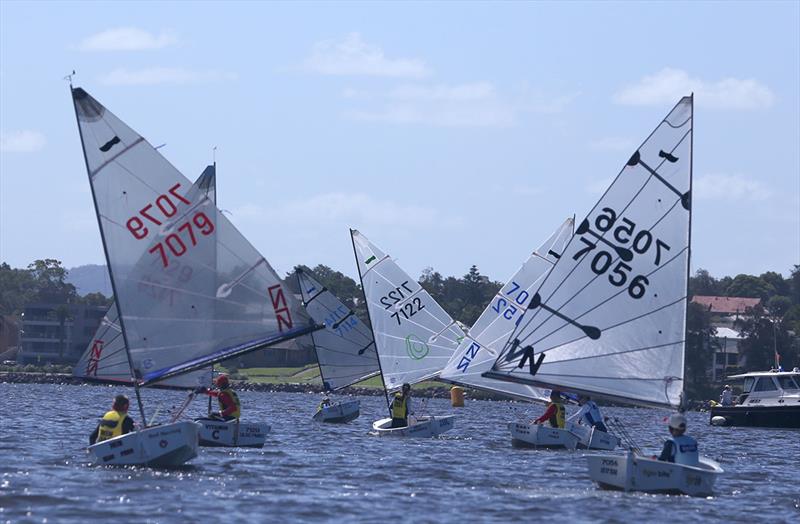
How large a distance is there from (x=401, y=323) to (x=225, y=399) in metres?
17.6

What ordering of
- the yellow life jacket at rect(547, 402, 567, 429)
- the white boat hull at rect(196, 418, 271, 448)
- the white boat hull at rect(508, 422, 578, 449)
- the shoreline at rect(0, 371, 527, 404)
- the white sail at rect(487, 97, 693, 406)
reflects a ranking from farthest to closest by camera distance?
the shoreline at rect(0, 371, 527, 404), the yellow life jacket at rect(547, 402, 567, 429), the white boat hull at rect(508, 422, 578, 449), the white boat hull at rect(196, 418, 271, 448), the white sail at rect(487, 97, 693, 406)

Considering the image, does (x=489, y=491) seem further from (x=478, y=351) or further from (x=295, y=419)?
(x=295, y=419)

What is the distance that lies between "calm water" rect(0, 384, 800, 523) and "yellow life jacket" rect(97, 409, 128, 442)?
65 centimetres

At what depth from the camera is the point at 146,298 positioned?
93.6ft

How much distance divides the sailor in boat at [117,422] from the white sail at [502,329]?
1495 cm

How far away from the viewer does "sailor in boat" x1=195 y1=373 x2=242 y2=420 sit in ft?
101

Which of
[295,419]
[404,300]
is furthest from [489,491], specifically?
[295,419]

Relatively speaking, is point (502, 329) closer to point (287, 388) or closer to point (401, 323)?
point (401, 323)

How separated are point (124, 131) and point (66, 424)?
827 inches

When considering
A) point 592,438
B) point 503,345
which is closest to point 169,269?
point 592,438

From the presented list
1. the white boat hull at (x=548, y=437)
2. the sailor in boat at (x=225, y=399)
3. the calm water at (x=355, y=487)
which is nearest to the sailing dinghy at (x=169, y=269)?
the sailor in boat at (x=225, y=399)

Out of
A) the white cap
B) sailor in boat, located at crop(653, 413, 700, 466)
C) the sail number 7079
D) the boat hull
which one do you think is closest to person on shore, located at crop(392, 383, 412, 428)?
the sail number 7079

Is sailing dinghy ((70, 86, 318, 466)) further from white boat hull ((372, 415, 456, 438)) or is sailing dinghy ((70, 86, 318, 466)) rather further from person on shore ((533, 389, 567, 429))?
white boat hull ((372, 415, 456, 438))

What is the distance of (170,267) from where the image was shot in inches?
1131
